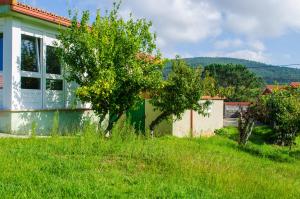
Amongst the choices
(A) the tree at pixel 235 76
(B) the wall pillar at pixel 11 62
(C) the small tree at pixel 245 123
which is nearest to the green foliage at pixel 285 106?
(C) the small tree at pixel 245 123

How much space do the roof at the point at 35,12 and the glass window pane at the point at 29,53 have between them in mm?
845

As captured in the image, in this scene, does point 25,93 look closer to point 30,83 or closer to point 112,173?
point 30,83

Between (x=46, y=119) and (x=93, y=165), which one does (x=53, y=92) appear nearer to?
(x=46, y=119)

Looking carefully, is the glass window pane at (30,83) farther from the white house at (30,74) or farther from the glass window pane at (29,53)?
the glass window pane at (29,53)

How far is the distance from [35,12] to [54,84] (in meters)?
2.89

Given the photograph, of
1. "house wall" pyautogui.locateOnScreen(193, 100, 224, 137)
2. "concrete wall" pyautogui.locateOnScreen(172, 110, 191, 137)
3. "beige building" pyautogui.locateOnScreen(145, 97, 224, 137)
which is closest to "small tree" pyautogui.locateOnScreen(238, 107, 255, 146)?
"beige building" pyautogui.locateOnScreen(145, 97, 224, 137)

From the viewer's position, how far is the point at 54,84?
53.8 ft

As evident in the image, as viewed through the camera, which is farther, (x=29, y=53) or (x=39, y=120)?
(x=39, y=120)

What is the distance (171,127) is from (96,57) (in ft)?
24.6

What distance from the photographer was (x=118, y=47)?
1528 cm

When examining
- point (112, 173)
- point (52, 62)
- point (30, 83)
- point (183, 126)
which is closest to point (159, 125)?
point (183, 126)

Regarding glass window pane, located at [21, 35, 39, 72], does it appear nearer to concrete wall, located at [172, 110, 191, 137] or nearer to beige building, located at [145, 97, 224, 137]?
beige building, located at [145, 97, 224, 137]

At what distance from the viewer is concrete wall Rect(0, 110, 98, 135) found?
14133 mm

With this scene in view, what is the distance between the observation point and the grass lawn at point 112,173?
6.95 meters
